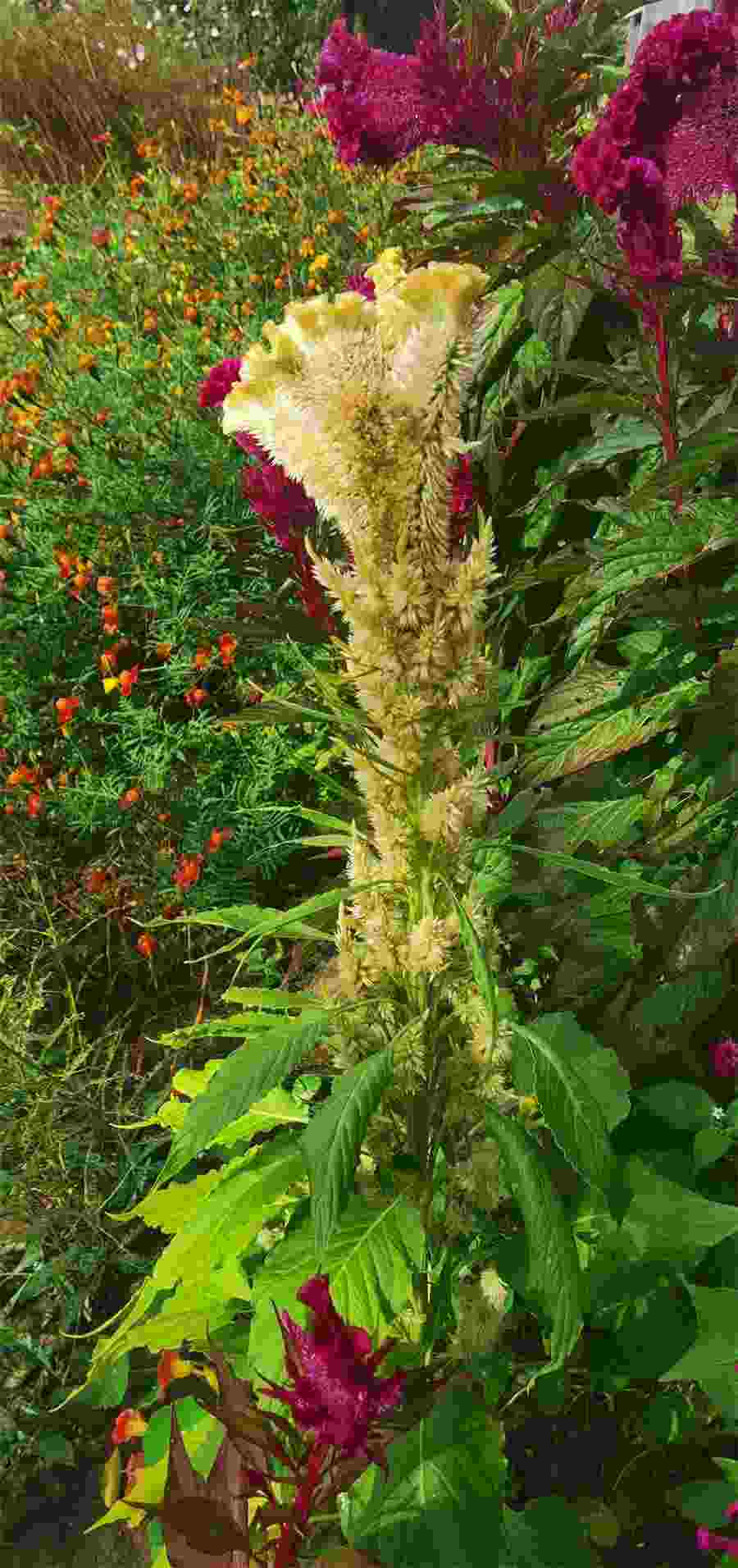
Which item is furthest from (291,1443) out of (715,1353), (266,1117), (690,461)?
(690,461)

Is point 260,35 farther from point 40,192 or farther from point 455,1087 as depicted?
point 455,1087

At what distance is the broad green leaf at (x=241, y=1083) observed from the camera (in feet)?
→ 3.89

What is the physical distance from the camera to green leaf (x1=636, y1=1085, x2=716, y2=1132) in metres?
1.55

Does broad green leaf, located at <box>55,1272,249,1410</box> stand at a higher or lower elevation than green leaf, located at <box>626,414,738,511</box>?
lower

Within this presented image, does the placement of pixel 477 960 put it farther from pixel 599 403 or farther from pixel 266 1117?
pixel 599 403

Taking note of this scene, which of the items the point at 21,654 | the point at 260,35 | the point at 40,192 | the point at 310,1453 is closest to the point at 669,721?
the point at 310,1453

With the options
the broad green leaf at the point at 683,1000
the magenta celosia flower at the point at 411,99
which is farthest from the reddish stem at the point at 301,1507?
the magenta celosia flower at the point at 411,99

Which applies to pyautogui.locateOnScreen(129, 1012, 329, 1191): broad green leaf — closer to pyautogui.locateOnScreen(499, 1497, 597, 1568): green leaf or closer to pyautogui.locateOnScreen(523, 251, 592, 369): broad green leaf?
pyautogui.locateOnScreen(499, 1497, 597, 1568): green leaf

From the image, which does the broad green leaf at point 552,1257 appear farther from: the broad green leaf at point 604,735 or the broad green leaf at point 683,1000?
the broad green leaf at point 604,735

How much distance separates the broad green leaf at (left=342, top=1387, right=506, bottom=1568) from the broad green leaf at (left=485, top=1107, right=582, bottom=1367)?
176 mm

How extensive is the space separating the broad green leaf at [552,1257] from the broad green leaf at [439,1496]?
18 centimetres

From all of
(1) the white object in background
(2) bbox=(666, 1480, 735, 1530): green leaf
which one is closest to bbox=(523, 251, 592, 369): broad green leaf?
(2) bbox=(666, 1480, 735, 1530): green leaf

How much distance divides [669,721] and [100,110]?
742cm

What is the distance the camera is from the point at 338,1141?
3.63 ft
